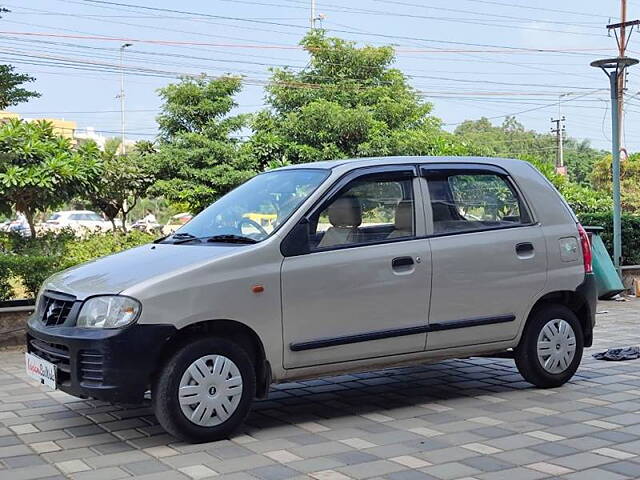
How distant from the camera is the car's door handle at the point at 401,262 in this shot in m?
5.93

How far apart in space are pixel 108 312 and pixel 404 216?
7.30 ft

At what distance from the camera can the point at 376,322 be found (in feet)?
19.2

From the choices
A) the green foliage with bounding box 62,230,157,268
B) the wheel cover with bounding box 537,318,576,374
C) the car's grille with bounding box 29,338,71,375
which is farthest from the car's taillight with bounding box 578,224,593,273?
the green foliage with bounding box 62,230,157,268

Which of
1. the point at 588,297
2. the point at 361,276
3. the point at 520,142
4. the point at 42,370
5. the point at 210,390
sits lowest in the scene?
the point at 210,390

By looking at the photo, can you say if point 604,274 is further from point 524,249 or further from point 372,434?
point 372,434

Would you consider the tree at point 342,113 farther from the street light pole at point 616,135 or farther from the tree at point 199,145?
the street light pole at point 616,135

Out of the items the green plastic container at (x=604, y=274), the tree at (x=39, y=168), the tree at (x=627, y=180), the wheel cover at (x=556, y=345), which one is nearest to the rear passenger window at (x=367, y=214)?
the wheel cover at (x=556, y=345)

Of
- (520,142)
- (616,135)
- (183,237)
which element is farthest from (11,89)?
(520,142)

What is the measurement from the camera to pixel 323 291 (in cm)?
563

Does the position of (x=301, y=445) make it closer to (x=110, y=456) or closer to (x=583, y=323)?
(x=110, y=456)

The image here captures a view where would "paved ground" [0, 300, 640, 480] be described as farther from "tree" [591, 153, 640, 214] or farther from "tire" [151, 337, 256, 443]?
"tree" [591, 153, 640, 214]

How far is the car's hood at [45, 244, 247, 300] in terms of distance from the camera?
208 inches

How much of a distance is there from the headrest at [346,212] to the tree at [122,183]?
36.5 ft

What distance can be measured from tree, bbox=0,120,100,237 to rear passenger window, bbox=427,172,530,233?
6.62m
